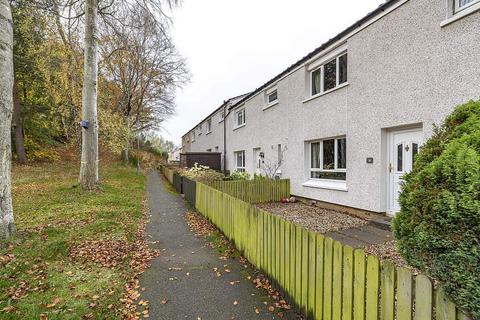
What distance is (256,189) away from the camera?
10.4 meters

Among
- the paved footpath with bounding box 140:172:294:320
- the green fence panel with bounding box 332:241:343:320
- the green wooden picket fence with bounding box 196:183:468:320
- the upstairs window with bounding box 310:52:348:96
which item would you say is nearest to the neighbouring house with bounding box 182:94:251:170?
the upstairs window with bounding box 310:52:348:96

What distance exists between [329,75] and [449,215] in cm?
832

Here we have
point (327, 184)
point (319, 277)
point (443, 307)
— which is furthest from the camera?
point (327, 184)

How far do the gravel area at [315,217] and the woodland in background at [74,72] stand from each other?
8282mm

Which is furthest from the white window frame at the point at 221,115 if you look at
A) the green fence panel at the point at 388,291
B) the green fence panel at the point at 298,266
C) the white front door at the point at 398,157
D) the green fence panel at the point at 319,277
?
the green fence panel at the point at 388,291

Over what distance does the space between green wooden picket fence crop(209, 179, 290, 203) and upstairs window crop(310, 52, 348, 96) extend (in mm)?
3900

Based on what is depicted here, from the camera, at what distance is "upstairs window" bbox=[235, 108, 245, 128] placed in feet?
56.5

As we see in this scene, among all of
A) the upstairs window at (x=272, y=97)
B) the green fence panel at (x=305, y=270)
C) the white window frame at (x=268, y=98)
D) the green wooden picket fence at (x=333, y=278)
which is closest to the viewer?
the green wooden picket fence at (x=333, y=278)

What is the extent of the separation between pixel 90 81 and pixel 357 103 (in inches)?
371

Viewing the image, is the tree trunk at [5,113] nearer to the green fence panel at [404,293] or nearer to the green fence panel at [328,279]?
the green fence panel at [328,279]

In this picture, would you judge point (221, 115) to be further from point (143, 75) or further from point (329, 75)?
point (329, 75)

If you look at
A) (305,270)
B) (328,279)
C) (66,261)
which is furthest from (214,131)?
(328,279)

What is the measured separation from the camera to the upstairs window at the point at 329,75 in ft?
28.0

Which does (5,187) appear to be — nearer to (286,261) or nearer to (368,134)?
(286,261)
